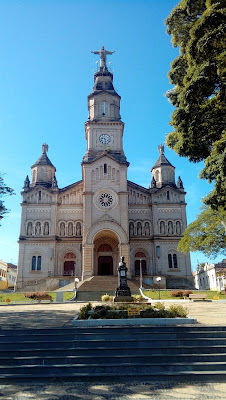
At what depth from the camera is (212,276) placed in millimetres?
61750

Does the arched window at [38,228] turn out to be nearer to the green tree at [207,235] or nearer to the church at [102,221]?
the church at [102,221]

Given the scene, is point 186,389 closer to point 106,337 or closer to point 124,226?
point 106,337

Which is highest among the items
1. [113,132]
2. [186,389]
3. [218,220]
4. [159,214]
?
[113,132]

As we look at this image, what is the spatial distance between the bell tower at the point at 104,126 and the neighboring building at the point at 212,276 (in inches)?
1050

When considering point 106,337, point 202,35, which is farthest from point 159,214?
point 106,337

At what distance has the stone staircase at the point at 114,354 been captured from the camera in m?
7.98

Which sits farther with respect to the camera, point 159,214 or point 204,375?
point 159,214

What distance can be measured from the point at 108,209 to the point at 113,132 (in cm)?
1236

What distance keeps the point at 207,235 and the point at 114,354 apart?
79.2 ft

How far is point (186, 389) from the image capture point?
7332mm

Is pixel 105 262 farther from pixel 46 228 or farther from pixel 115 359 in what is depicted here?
pixel 115 359

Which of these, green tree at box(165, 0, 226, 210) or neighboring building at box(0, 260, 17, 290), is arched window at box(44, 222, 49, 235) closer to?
neighboring building at box(0, 260, 17, 290)

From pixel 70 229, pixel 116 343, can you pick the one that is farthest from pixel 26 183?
pixel 116 343

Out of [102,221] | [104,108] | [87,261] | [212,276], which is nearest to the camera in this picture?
[87,261]
